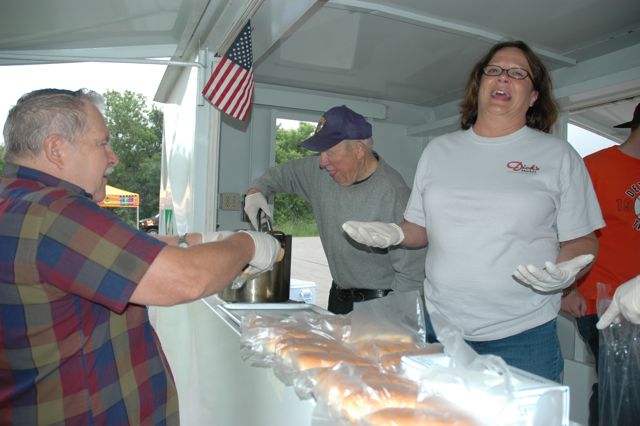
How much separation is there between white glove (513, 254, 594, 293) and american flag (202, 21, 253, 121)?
2439 mm

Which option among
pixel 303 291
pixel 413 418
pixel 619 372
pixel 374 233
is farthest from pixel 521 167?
pixel 303 291

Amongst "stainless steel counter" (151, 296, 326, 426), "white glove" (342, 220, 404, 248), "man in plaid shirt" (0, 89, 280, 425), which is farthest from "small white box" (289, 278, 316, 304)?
"man in plaid shirt" (0, 89, 280, 425)

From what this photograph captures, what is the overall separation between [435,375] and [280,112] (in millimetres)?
4107

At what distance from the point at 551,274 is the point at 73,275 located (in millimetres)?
1275

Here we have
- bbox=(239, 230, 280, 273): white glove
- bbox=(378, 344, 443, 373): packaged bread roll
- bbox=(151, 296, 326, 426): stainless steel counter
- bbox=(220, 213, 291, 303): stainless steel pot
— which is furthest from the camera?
bbox=(220, 213, 291, 303): stainless steel pot

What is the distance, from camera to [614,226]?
2.47 m

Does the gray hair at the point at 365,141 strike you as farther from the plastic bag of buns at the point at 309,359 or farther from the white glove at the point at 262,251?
the plastic bag of buns at the point at 309,359

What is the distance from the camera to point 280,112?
486 cm

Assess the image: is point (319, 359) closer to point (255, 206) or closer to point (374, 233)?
point (374, 233)

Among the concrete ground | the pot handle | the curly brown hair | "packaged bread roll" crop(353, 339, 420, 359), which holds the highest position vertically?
the curly brown hair

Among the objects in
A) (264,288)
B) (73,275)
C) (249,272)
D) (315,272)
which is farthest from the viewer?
(315,272)

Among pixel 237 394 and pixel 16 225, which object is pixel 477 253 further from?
pixel 16 225

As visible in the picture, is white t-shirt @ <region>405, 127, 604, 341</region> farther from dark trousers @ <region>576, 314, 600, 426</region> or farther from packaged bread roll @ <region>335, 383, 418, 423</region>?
dark trousers @ <region>576, 314, 600, 426</region>

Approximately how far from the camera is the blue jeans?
5.38 ft
